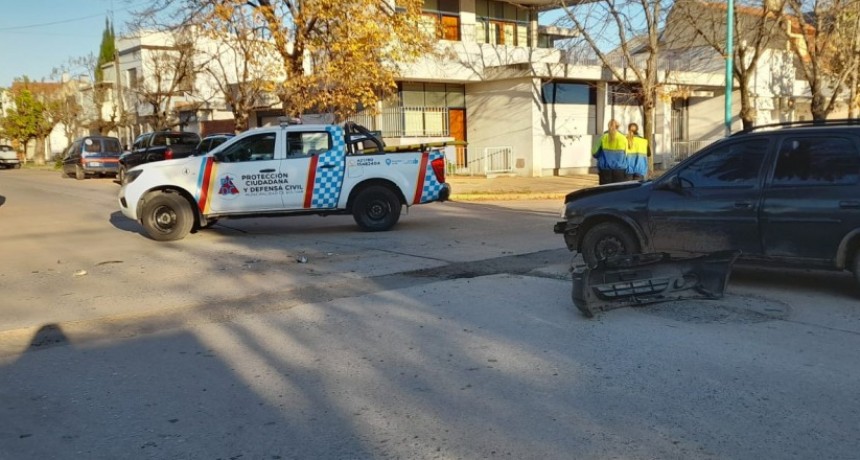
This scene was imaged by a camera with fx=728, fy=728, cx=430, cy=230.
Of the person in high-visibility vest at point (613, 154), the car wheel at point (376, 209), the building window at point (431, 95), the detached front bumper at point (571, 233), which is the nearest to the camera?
the detached front bumper at point (571, 233)

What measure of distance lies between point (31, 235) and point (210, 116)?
2451 centimetres

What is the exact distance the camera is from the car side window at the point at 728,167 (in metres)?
7.15

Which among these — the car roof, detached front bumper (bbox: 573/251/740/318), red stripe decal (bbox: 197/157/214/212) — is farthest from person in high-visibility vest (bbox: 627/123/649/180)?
red stripe decal (bbox: 197/157/214/212)

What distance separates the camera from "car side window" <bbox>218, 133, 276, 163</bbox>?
11.8 meters

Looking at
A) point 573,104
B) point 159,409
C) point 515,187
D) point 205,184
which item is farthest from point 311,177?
point 573,104

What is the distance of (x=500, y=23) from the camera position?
3178cm

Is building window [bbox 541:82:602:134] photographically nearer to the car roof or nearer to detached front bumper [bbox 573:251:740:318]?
the car roof

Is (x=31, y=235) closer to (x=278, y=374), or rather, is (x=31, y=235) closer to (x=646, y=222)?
(x=278, y=374)

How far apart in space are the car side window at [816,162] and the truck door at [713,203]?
0.66 ft

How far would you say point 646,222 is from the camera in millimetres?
7578

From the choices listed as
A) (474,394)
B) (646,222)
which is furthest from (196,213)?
(474,394)

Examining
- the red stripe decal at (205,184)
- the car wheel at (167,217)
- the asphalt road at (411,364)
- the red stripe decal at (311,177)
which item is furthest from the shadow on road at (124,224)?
the asphalt road at (411,364)

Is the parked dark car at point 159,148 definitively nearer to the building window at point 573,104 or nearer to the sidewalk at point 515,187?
the sidewalk at point 515,187

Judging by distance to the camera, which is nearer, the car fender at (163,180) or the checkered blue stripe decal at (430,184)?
the car fender at (163,180)
